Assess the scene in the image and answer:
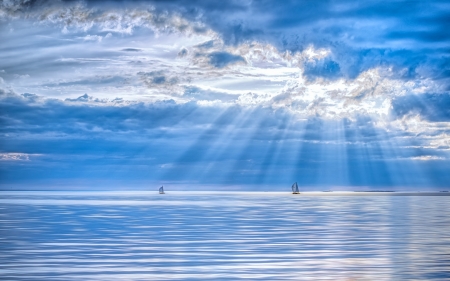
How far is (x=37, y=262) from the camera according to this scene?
33.5 metres

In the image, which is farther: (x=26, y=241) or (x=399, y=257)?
(x=26, y=241)

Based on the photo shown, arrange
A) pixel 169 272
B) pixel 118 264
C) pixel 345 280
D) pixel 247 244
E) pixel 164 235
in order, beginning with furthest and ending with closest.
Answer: pixel 164 235
pixel 247 244
pixel 118 264
pixel 169 272
pixel 345 280

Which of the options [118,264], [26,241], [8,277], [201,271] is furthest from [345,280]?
[26,241]

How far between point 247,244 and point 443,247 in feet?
39.9

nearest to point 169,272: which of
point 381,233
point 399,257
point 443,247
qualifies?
point 399,257

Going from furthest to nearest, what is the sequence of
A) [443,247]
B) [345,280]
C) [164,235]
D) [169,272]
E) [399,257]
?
[164,235], [443,247], [399,257], [169,272], [345,280]

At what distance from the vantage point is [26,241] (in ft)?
150

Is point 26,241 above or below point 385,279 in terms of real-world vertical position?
above

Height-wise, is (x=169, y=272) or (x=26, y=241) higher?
(x=26, y=241)

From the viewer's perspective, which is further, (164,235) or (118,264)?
(164,235)

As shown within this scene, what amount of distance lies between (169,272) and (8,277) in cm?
690

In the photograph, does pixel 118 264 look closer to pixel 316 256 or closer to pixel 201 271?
pixel 201 271

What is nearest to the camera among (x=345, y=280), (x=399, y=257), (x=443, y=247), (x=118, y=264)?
(x=345, y=280)

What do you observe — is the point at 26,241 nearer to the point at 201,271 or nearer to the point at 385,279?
the point at 201,271
